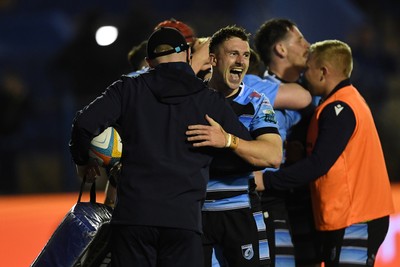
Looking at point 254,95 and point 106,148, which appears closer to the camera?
point 106,148

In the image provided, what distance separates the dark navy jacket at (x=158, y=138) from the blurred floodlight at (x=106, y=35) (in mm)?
6571

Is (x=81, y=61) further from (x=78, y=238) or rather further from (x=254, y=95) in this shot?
(x=78, y=238)

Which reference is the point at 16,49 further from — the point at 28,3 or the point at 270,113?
the point at 270,113

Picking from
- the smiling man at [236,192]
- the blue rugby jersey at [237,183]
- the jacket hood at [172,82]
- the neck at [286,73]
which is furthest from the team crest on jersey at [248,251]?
the neck at [286,73]

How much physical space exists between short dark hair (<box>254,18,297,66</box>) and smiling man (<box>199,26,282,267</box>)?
90cm

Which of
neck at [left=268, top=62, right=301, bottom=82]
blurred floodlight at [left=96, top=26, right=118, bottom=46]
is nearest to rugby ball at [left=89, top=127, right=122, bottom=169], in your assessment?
neck at [left=268, top=62, right=301, bottom=82]

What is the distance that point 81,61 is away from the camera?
10.4m

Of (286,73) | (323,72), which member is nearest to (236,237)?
(323,72)

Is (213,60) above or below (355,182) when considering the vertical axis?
above

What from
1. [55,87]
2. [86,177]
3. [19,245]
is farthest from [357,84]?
[86,177]

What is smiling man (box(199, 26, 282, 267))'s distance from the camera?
13.7 ft

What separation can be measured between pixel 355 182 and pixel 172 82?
1.31 meters

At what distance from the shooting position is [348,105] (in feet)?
15.2

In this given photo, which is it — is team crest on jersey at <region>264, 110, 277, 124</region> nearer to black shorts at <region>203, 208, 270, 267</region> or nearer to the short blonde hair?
black shorts at <region>203, 208, 270, 267</region>
